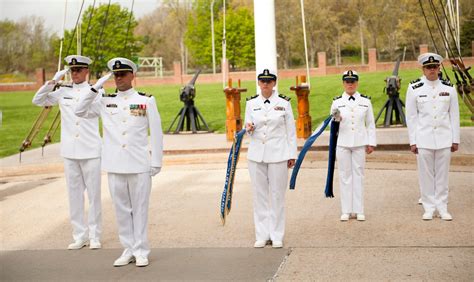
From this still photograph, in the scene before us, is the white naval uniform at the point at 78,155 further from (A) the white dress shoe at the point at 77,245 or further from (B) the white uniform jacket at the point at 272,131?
(B) the white uniform jacket at the point at 272,131

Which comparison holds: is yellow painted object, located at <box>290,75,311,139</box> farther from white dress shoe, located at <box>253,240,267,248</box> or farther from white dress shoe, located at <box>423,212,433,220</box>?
white dress shoe, located at <box>253,240,267,248</box>

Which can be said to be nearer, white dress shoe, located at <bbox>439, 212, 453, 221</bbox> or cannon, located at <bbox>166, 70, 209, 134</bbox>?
white dress shoe, located at <bbox>439, 212, 453, 221</bbox>

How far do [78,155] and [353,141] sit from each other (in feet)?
10.9

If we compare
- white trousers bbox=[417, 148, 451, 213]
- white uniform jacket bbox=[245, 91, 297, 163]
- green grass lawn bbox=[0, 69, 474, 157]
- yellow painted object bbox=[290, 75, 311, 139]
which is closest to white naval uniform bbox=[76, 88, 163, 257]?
white uniform jacket bbox=[245, 91, 297, 163]

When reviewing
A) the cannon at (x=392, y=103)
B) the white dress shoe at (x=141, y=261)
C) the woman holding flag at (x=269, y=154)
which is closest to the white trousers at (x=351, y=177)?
the woman holding flag at (x=269, y=154)

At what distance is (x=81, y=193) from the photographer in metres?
9.41

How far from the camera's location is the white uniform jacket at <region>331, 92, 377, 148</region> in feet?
34.1

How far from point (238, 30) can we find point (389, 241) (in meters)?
70.6

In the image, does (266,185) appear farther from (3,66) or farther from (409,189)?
(3,66)

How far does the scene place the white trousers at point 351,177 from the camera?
10.4 meters

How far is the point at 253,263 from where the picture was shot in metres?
8.12

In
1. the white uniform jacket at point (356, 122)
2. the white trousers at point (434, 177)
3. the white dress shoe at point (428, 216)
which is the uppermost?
the white uniform jacket at point (356, 122)

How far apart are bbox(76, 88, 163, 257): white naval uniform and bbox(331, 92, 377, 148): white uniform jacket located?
295cm

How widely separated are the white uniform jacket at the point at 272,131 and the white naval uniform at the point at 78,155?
1.73 metres
